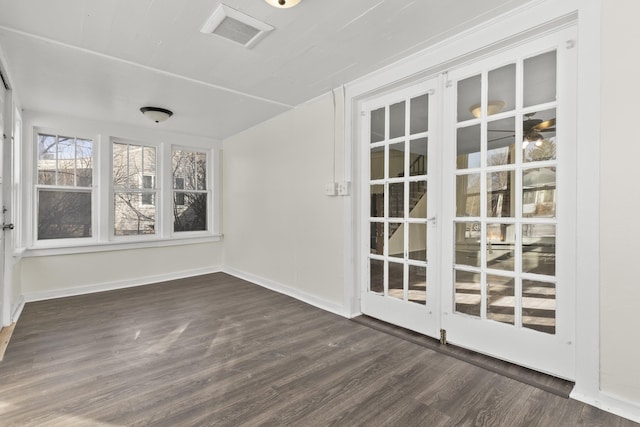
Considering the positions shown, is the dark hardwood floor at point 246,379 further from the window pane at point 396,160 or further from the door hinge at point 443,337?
the window pane at point 396,160

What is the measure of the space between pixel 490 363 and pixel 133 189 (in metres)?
5.09

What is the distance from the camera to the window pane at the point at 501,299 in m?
2.32

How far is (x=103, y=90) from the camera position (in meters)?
3.40

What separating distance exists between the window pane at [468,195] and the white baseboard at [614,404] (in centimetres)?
129

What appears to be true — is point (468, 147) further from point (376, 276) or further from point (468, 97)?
point (376, 276)

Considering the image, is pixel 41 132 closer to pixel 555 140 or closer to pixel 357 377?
pixel 357 377

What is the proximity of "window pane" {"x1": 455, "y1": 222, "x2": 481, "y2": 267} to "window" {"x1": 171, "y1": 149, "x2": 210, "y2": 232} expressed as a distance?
176 inches

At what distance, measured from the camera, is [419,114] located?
2910 millimetres

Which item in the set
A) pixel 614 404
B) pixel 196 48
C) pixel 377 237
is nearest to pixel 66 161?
pixel 196 48

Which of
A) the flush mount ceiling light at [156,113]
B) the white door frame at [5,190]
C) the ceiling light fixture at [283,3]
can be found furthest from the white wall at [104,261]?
the ceiling light fixture at [283,3]

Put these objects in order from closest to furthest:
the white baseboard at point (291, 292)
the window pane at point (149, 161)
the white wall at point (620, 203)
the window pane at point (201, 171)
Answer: the white wall at point (620, 203) < the white baseboard at point (291, 292) < the window pane at point (149, 161) < the window pane at point (201, 171)

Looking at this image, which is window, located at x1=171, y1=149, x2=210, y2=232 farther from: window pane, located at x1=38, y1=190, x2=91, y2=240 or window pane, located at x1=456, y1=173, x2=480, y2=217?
window pane, located at x1=456, y1=173, x2=480, y2=217

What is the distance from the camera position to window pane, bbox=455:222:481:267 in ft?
8.27

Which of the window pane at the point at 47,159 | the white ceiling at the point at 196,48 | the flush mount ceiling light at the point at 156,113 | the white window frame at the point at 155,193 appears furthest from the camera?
the white window frame at the point at 155,193
